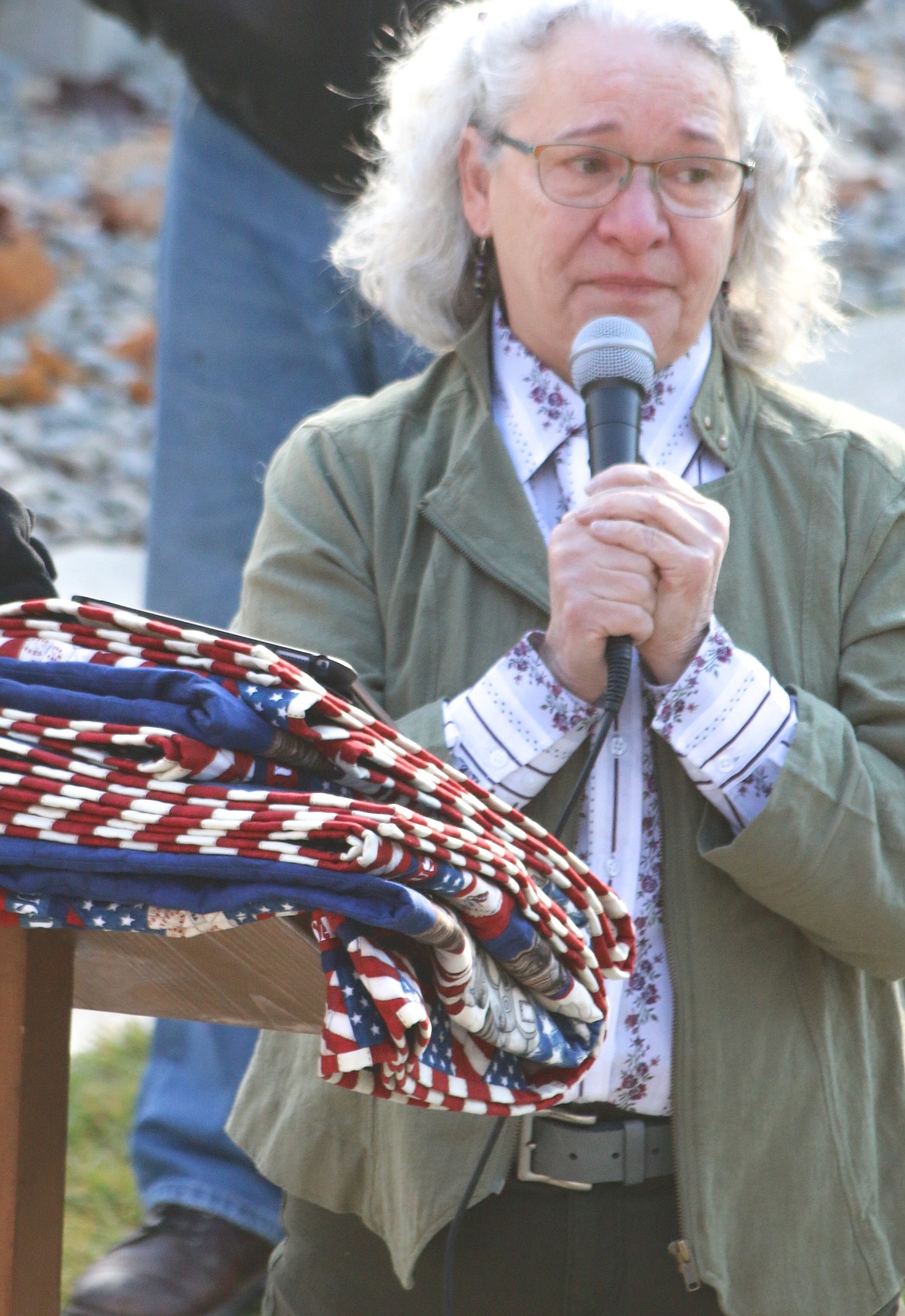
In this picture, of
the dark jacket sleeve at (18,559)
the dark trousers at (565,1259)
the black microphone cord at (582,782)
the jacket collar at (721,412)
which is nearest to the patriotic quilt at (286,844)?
the dark jacket sleeve at (18,559)

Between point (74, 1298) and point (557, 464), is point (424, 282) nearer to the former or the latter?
point (557, 464)

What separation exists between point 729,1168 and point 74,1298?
4.31 ft

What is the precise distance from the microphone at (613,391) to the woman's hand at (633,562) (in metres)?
0.04

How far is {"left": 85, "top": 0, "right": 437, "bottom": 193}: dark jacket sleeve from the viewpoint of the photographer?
3.11 m

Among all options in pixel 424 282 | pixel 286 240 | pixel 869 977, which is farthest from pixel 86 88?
pixel 869 977

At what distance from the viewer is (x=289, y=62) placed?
3152 mm

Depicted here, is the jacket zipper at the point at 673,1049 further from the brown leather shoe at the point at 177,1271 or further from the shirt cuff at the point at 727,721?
the brown leather shoe at the point at 177,1271

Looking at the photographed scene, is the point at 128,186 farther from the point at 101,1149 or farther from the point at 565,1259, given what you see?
the point at 565,1259

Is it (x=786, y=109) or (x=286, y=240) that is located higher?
(x=286, y=240)

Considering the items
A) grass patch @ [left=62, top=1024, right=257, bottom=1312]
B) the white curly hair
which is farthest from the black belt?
grass patch @ [left=62, top=1024, right=257, bottom=1312]

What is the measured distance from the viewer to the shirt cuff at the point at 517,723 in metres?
1.82

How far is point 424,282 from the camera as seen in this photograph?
2244 mm

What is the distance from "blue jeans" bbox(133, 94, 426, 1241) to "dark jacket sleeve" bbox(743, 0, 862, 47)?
0.89 metres

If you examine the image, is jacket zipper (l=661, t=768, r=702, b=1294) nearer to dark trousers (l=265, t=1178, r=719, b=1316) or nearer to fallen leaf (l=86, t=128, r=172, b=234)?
dark trousers (l=265, t=1178, r=719, b=1316)
